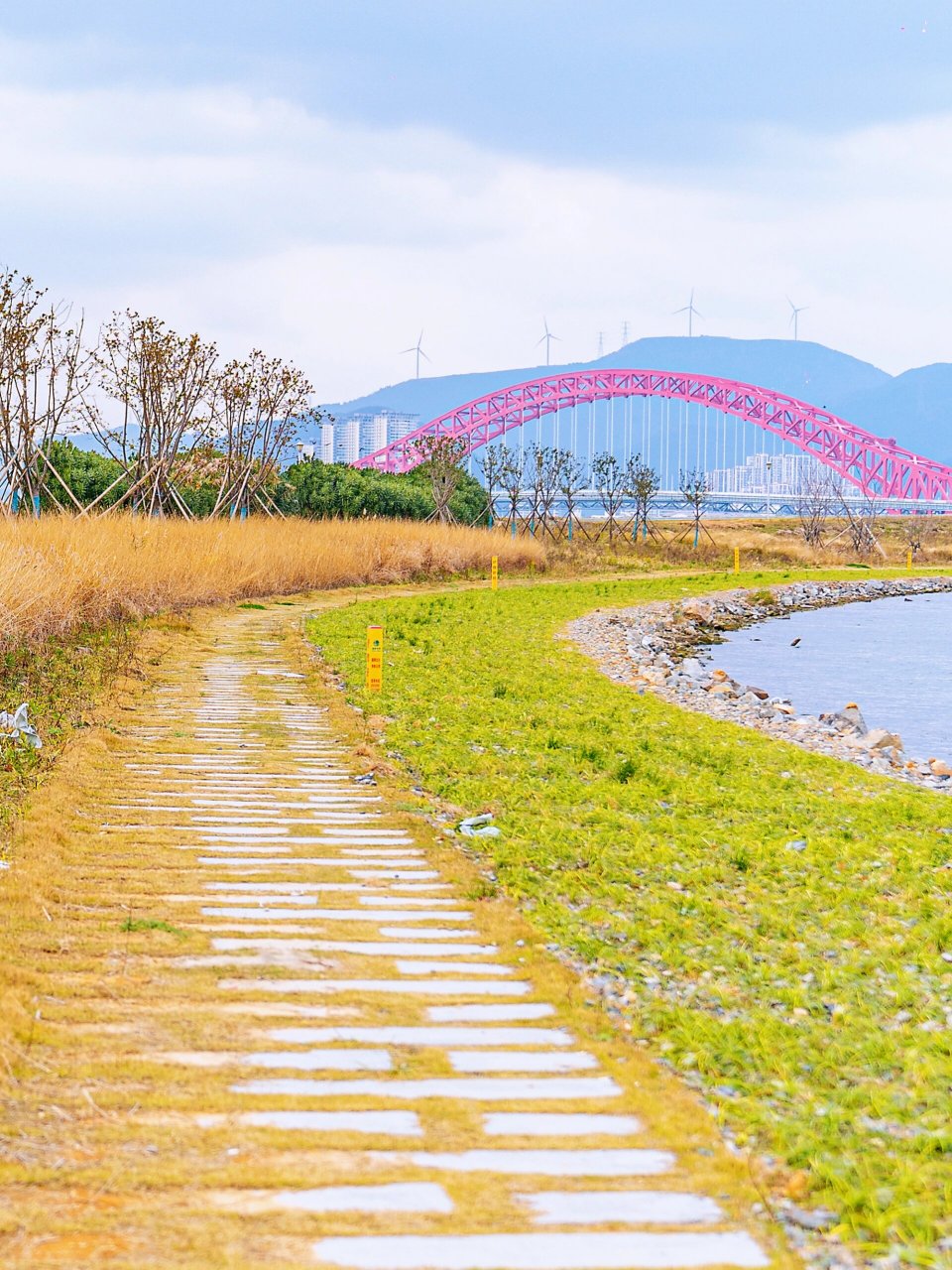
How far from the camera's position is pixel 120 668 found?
14.7 metres

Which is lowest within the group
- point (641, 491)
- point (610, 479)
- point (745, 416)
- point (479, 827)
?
point (479, 827)

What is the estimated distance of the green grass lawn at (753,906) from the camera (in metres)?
4.48

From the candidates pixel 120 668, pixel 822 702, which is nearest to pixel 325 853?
pixel 120 668

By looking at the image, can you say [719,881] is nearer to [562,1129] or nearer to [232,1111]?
[562,1129]

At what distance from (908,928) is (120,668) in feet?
32.8

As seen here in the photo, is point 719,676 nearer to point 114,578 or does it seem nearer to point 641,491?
point 114,578

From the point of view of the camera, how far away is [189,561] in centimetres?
2422

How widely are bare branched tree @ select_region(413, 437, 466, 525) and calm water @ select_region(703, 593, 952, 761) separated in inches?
632

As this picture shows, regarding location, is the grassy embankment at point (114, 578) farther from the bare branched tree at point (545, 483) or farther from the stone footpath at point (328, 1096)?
the bare branched tree at point (545, 483)

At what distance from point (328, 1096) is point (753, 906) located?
10.6 feet

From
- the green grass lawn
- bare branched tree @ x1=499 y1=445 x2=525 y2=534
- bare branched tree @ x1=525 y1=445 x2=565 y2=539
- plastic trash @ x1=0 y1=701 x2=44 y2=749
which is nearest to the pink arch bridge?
bare branched tree @ x1=499 y1=445 x2=525 y2=534

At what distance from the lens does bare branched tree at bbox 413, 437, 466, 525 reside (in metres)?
49.4

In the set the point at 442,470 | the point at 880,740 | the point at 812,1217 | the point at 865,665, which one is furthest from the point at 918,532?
the point at 812,1217

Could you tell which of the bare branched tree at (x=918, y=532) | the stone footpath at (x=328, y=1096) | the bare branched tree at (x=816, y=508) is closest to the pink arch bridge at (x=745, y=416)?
the bare branched tree at (x=918, y=532)
